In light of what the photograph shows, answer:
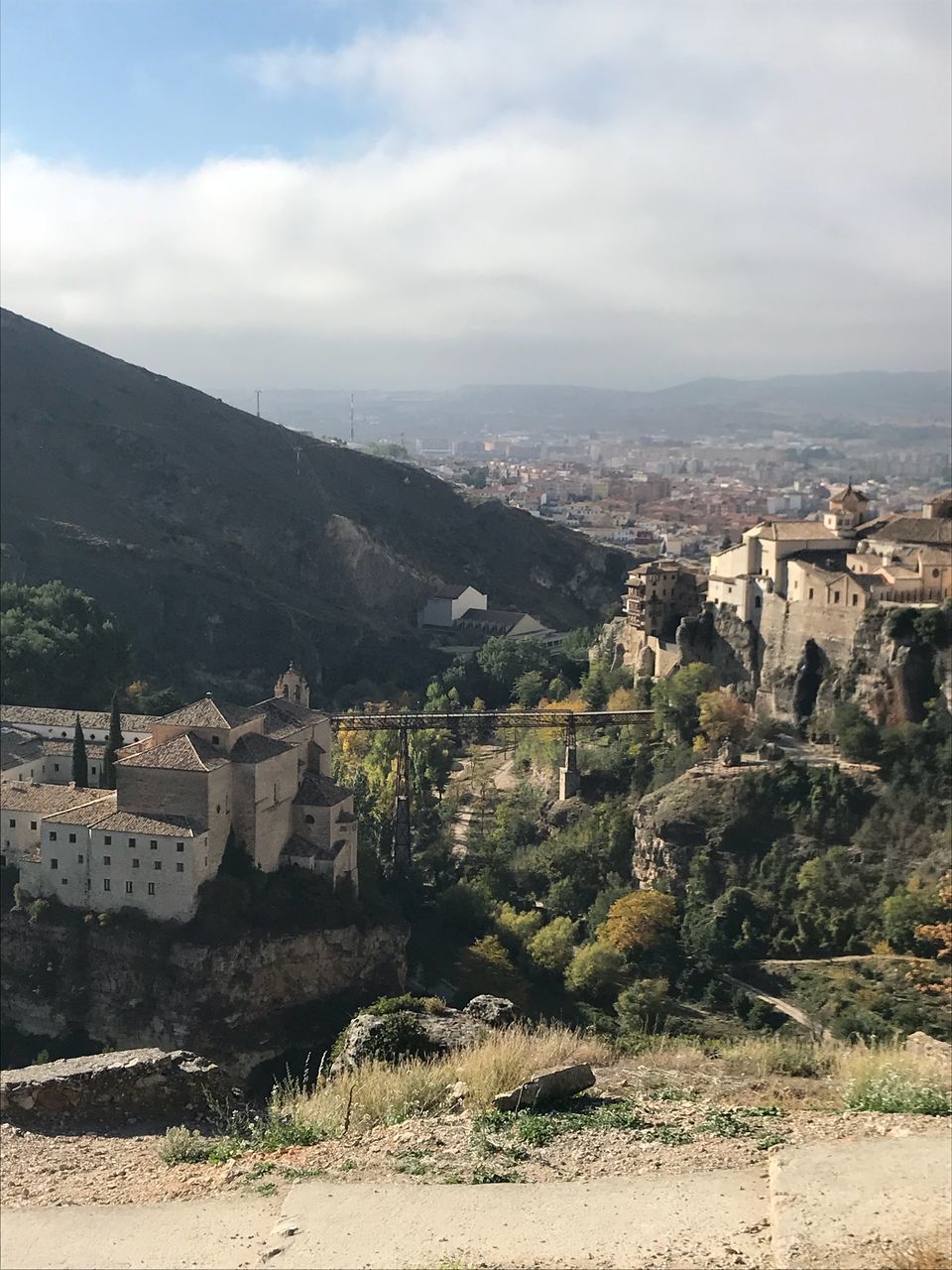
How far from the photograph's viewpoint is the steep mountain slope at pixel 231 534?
5878 cm

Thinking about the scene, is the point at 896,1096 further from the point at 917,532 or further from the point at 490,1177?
the point at 917,532

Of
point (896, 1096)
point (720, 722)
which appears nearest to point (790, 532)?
point (720, 722)

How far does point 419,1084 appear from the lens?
12.5 meters

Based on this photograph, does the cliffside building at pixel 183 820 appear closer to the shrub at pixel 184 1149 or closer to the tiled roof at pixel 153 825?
the tiled roof at pixel 153 825

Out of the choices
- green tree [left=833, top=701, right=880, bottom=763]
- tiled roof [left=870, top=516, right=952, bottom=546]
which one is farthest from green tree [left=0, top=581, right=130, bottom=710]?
tiled roof [left=870, top=516, right=952, bottom=546]

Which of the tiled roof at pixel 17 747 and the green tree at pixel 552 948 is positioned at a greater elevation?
the tiled roof at pixel 17 747

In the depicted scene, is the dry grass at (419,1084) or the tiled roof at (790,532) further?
the tiled roof at (790,532)

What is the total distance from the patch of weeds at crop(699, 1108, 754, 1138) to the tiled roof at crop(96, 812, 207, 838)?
1547 centimetres

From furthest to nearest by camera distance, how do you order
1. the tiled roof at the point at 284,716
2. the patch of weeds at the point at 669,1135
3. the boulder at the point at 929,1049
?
the tiled roof at the point at 284,716 < the boulder at the point at 929,1049 < the patch of weeds at the point at 669,1135

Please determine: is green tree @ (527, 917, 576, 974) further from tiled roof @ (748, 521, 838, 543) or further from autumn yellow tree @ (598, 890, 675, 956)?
tiled roof @ (748, 521, 838, 543)

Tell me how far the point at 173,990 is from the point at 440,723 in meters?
15.1

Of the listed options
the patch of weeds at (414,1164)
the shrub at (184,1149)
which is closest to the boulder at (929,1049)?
the patch of weeds at (414,1164)

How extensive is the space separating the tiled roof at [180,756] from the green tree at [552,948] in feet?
27.8

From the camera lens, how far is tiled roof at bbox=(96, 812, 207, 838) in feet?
81.8
